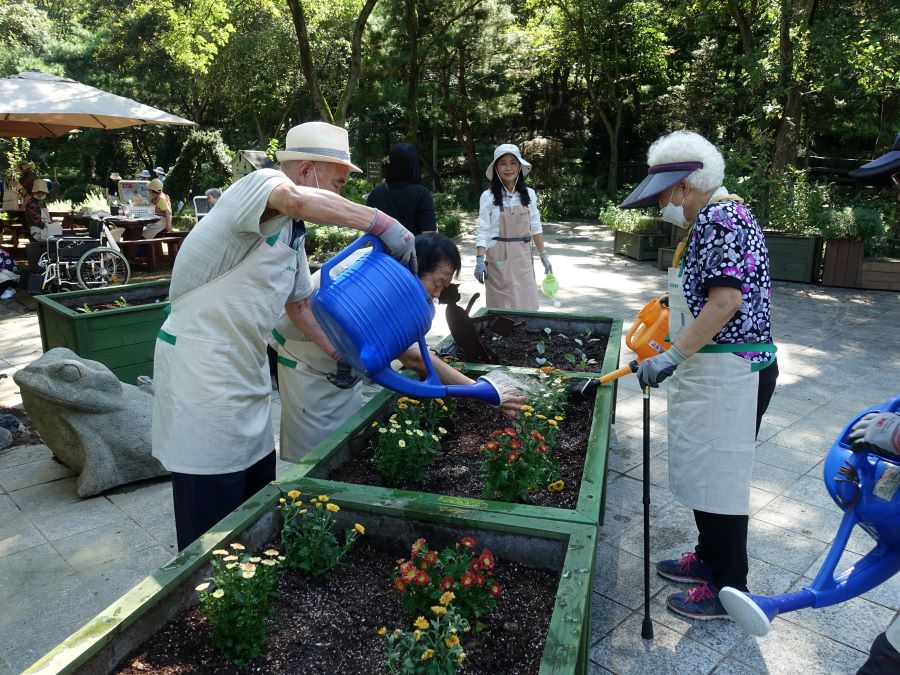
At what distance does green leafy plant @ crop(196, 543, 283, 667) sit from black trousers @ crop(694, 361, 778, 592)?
1.76m

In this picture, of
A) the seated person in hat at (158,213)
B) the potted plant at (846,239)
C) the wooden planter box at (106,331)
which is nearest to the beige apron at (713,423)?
the wooden planter box at (106,331)

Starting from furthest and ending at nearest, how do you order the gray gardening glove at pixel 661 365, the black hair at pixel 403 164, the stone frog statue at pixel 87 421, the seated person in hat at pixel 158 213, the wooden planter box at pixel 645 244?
the wooden planter box at pixel 645 244 → the seated person in hat at pixel 158 213 → the black hair at pixel 403 164 → the stone frog statue at pixel 87 421 → the gray gardening glove at pixel 661 365

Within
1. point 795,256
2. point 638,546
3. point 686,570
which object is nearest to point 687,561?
point 686,570

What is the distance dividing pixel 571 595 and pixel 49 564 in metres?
2.54

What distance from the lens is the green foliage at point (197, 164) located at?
19.3 metres

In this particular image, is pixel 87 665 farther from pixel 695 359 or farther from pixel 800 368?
pixel 800 368

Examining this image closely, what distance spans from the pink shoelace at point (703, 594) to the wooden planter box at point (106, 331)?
352 cm

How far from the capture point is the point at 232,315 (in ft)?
6.79

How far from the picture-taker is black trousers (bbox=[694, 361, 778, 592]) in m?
2.53

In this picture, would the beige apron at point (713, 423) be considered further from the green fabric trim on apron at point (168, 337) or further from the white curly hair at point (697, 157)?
the green fabric trim on apron at point (168, 337)

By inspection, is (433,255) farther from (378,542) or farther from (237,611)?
(237,611)

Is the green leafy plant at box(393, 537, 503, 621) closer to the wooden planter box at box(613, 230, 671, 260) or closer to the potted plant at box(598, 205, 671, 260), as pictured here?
the potted plant at box(598, 205, 671, 260)

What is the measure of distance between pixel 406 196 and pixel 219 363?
2778 mm

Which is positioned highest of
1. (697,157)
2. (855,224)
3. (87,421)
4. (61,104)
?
(61,104)
